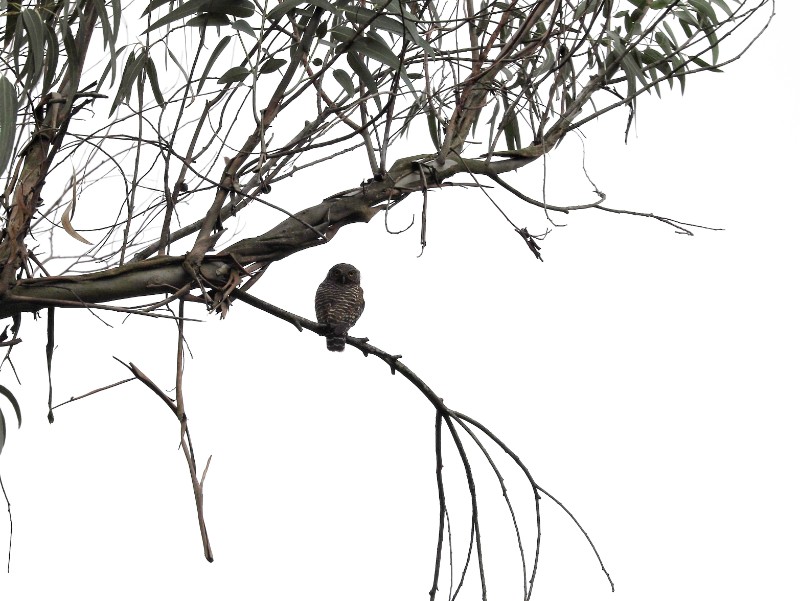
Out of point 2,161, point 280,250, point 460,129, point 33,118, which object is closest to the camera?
point 2,161

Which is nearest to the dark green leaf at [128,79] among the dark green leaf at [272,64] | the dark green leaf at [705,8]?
the dark green leaf at [272,64]

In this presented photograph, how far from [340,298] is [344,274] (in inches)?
10.9

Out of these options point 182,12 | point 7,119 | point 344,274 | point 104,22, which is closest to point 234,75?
point 182,12

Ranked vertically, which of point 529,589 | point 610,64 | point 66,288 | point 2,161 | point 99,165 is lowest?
point 529,589

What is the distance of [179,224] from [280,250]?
13.8 inches

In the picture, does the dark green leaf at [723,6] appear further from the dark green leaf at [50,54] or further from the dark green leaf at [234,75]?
the dark green leaf at [50,54]

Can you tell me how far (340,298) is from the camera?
318cm

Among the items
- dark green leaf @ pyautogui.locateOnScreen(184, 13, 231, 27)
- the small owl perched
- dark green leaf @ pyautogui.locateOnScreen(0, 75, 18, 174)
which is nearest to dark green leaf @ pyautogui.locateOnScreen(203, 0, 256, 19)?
dark green leaf @ pyautogui.locateOnScreen(184, 13, 231, 27)

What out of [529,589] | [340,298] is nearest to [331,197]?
[529,589]

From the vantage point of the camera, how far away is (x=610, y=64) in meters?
2.28

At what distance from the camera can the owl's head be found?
135 inches

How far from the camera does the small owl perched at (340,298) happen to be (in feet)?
10.1

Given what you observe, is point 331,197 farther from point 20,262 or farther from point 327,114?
point 20,262

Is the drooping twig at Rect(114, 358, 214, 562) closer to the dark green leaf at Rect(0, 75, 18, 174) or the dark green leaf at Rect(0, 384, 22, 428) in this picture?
the dark green leaf at Rect(0, 75, 18, 174)
